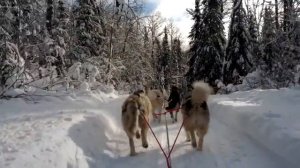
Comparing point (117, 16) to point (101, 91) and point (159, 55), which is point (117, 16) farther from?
point (159, 55)

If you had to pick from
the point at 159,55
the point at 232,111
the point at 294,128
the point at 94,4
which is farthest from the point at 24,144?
the point at 159,55

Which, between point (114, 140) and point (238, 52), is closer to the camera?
point (114, 140)

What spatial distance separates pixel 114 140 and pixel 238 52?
27.4 m

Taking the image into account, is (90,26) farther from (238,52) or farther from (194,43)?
(194,43)

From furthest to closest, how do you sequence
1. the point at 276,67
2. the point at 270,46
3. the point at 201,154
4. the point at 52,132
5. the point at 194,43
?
the point at 194,43 < the point at 270,46 < the point at 276,67 < the point at 201,154 < the point at 52,132

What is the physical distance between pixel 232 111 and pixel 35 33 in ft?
23.7

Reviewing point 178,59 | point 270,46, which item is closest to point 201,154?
point 270,46

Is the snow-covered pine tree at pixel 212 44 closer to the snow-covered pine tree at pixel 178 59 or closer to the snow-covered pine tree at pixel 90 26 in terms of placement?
the snow-covered pine tree at pixel 90 26

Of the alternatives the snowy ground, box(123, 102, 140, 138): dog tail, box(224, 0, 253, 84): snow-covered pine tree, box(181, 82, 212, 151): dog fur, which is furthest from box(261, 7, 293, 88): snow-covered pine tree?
box(123, 102, 140, 138): dog tail

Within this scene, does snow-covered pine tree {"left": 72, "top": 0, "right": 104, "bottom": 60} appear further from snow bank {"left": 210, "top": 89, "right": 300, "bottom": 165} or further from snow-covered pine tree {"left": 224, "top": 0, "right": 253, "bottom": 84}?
snow bank {"left": 210, "top": 89, "right": 300, "bottom": 165}

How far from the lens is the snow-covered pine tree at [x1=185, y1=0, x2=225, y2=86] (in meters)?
37.4

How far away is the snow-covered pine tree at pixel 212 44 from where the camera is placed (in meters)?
37.4

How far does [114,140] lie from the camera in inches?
416

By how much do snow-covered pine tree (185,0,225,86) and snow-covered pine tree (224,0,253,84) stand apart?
1330mm
